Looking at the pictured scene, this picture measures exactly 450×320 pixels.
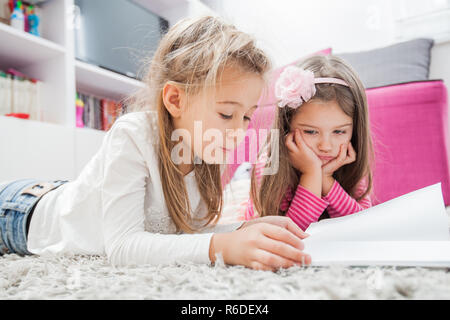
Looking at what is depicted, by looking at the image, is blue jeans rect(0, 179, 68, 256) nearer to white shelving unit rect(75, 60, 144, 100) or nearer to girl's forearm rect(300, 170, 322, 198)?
girl's forearm rect(300, 170, 322, 198)

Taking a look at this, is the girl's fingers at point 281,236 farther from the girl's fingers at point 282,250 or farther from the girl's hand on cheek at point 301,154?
the girl's hand on cheek at point 301,154

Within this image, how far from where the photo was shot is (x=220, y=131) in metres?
0.67

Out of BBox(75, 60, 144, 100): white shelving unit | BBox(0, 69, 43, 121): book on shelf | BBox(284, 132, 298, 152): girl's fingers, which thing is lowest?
BBox(284, 132, 298, 152): girl's fingers

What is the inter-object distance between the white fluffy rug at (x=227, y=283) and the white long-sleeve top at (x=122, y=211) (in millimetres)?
34

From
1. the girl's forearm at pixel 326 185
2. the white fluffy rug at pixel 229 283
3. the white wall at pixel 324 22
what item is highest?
the white wall at pixel 324 22

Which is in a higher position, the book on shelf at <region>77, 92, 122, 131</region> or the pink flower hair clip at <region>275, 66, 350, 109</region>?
the book on shelf at <region>77, 92, 122, 131</region>

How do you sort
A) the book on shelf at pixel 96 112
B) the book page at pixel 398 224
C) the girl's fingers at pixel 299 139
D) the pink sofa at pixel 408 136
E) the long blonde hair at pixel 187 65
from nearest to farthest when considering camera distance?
1. the book page at pixel 398 224
2. the long blonde hair at pixel 187 65
3. the girl's fingers at pixel 299 139
4. the pink sofa at pixel 408 136
5. the book on shelf at pixel 96 112

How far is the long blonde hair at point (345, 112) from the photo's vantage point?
34.0 inches

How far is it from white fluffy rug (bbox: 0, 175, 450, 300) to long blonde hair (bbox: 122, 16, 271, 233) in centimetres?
20

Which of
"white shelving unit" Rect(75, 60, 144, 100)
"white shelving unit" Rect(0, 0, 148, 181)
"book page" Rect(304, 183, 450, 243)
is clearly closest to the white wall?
"white shelving unit" Rect(75, 60, 144, 100)

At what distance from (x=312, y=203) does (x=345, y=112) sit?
242mm

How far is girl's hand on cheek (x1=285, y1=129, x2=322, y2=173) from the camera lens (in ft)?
2.85

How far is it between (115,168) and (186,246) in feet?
0.66

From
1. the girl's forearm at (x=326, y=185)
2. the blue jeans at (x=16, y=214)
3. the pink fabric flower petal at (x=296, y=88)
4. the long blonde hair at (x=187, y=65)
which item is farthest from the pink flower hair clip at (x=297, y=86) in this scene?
the blue jeans at (x=16, y=214)
